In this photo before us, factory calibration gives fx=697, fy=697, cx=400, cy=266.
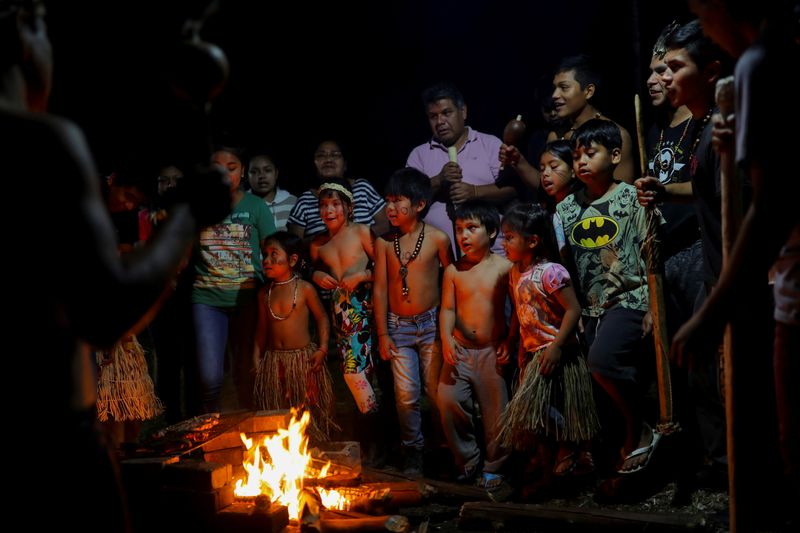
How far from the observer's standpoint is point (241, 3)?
409 inches

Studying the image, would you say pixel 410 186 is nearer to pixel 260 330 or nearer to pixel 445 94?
pixel 445 94

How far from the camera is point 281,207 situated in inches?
287

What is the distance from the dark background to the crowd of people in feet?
5.38

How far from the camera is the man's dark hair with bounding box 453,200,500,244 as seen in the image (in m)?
5.36

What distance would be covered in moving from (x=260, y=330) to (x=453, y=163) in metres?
2.27

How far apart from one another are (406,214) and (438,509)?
7.76ft

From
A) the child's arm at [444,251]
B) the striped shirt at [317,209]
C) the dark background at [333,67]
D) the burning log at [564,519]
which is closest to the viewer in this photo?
the burning log at [564,519]

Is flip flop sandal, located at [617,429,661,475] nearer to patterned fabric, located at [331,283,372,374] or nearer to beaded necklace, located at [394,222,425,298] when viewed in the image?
beaded necklace, located at [394,222,425,298]

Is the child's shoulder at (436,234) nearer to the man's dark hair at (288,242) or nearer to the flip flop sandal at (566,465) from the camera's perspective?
the man's dark hair at (288,242)

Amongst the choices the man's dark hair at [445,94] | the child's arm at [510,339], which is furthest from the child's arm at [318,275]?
the man's dark hair at [445,94]

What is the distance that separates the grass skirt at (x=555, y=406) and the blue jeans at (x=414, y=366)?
0.85 m

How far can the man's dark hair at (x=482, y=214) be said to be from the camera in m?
5.36

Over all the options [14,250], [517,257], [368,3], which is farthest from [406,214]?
[368,3]

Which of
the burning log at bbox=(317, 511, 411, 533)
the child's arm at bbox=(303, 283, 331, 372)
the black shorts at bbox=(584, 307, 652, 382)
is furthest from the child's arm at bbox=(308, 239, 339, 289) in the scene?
the burning log at bbox=(317, 511, 411, 533)
